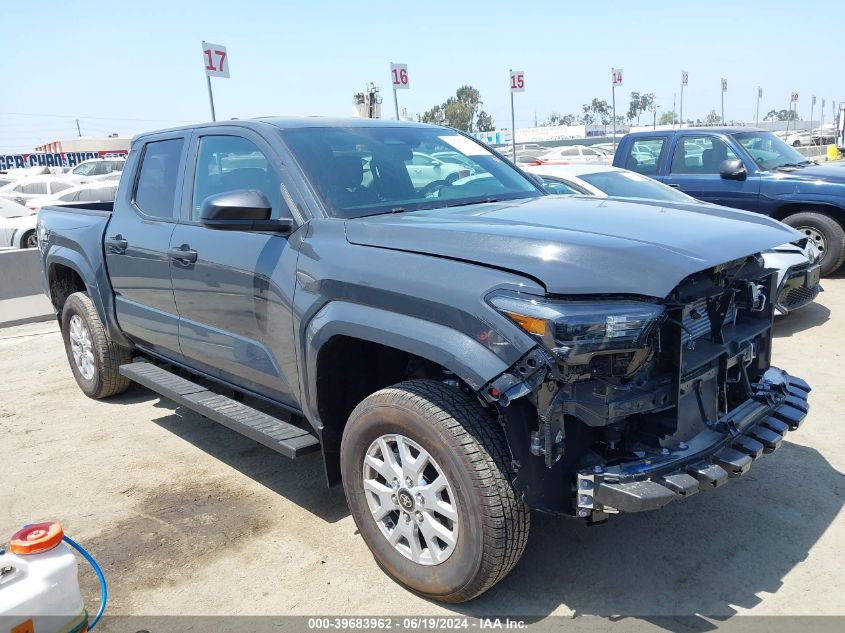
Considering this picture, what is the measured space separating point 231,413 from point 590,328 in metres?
2.18

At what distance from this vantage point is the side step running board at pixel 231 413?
3.51 meters

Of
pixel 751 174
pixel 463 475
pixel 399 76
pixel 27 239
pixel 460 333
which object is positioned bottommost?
pixel 27 239

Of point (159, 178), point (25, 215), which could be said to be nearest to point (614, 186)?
point (159, 178)

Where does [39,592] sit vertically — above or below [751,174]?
below

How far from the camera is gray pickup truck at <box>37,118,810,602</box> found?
8.41ft

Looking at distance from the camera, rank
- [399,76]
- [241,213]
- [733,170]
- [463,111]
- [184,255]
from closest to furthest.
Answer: [241,213] < [184,255] < [733,170] < [399,76] < [463,111]

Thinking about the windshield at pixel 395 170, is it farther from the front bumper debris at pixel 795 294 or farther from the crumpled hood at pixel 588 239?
the front bumper debris at pixel 795 294

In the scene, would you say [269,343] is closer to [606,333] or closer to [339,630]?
[339,630]

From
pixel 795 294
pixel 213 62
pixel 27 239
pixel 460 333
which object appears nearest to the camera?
pixel 460 333

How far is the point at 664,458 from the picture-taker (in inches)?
106

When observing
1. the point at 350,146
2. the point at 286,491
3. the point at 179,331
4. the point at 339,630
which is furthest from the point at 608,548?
the point at 179,331

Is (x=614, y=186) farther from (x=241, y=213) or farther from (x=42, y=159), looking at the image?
(x=42, y=159)

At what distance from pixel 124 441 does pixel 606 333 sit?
3741 millimetres

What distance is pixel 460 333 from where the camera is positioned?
2686 millimetres
